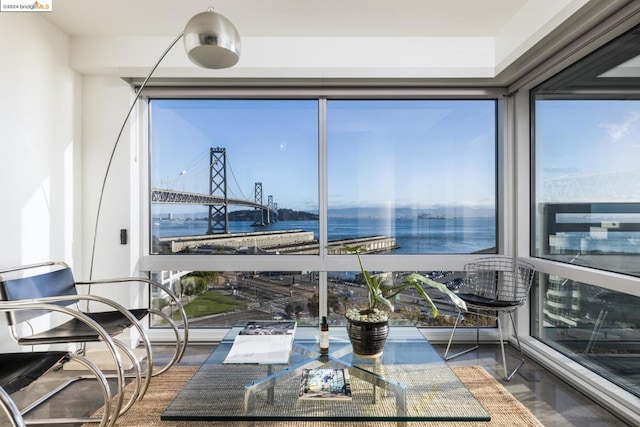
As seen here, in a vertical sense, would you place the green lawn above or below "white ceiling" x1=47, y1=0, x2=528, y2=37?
below

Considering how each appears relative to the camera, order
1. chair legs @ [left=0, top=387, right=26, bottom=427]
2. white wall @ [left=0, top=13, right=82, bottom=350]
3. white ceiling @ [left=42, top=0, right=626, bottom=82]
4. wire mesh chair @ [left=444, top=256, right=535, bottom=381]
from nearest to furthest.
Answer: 1. chair legs @ [left=0, top=387, right=26, bottom=427]
2. white wall @ [left=0, top=13, right=82, bottom=350]
3. white ceiling @ [left=42, top=0, right=626, bottom=82]
4. wire mesh chair @ [left=444, top=256, right=535, bottom=381]

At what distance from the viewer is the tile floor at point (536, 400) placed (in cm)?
210

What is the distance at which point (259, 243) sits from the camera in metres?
3.35

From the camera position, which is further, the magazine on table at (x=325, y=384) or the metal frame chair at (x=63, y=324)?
the metal frame chair at (x=63, y=324)

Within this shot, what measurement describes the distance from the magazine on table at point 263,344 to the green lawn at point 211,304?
1026 millimetres

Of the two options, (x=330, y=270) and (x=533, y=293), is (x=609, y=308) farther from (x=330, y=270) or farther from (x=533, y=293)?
(x=330, y=270)

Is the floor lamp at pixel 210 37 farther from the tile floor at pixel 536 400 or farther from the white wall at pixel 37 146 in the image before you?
the tile floor at pixel 536 400

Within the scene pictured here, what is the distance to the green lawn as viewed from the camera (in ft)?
11.1

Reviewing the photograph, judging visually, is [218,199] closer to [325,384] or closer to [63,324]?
[63,324]

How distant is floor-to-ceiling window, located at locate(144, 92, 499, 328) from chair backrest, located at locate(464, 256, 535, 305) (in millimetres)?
130

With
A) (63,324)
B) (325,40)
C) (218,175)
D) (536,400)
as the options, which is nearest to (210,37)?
(325,40)

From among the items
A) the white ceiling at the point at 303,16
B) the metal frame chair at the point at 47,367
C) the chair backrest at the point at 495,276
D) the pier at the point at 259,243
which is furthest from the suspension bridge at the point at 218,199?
the chair backrest at the point at 495,276

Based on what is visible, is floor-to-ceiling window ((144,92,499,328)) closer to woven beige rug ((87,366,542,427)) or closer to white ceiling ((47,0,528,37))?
white ceiling ((47,0,528,37))

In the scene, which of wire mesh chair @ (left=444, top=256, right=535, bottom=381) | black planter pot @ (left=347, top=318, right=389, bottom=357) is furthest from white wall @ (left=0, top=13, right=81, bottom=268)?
wire mesh chair @ (left=444, top=256, right=535, bottom=381)
